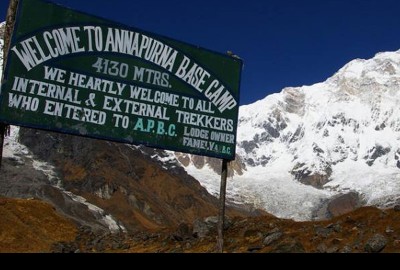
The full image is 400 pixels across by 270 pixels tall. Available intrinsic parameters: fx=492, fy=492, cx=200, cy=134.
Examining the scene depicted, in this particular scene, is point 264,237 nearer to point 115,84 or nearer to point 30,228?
point 115,84

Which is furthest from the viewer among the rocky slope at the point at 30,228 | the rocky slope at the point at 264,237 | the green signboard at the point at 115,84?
the rocky slope at the point at 30,228

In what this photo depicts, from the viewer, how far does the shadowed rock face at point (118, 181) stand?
11631 centimetres

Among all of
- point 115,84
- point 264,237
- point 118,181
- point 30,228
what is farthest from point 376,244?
point 118,181

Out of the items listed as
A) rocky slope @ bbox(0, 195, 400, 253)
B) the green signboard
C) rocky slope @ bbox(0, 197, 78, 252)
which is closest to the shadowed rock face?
rocky slope @ bbox(0, 197, 78, 252)

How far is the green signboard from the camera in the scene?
11.1 m

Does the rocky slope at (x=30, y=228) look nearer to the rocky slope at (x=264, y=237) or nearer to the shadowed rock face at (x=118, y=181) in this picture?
the rocky slope at (x=264, y=237)

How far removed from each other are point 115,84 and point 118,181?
11764 centimetres

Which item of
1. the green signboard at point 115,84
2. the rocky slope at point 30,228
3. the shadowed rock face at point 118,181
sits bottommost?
the rocky slope at point 30,228

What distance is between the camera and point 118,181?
419 ft

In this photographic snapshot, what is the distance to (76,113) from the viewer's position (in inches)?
452

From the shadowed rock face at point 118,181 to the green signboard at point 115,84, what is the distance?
295ft

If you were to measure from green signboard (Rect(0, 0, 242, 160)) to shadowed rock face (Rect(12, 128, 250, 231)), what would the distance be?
90.0m

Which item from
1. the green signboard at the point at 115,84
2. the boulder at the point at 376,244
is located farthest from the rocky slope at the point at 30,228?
the green signboard at the point at 115,84
